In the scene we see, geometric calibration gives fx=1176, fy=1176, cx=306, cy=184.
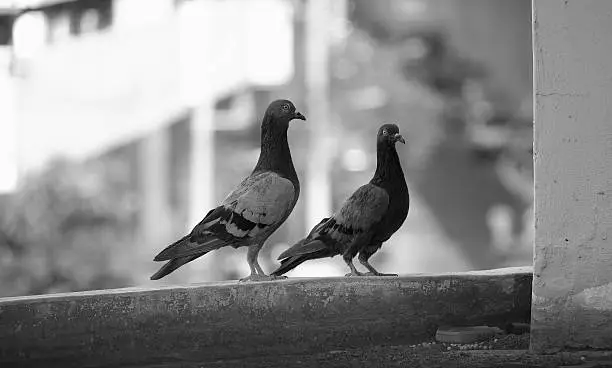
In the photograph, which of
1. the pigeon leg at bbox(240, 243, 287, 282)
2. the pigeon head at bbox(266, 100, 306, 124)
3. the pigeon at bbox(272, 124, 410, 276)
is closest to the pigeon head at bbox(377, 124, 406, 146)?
the pigeon at bbox(272, 124, 410, 276)

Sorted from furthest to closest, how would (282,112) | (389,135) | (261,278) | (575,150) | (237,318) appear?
(282,112) < (389,135) < (261,278) < (237,318) < (575,150)

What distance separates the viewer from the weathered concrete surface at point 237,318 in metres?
4.90

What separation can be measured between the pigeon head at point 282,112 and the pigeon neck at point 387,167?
0.42m

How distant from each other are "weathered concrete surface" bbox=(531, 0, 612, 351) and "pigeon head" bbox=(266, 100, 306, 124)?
1290 mm

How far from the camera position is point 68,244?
12.6 meters

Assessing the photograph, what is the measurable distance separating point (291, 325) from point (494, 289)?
987 mm

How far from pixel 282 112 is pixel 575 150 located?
147 cm

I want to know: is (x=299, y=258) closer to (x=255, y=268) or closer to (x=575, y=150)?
(x=255, y=268)

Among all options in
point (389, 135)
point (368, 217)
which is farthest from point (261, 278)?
point (389, 135)

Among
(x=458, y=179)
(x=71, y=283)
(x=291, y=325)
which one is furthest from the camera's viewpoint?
(x=458, y=179)

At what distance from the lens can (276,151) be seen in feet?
18.2

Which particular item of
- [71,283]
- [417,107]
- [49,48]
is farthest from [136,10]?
[71,283]

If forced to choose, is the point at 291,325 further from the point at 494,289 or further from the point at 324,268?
the point at 324,268

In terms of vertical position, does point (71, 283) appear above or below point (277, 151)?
below
